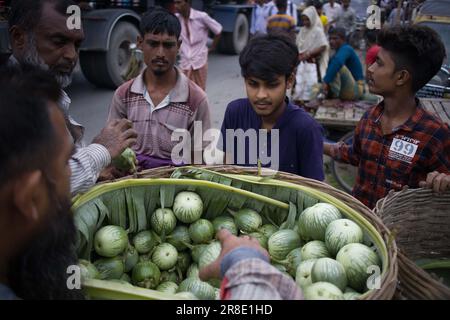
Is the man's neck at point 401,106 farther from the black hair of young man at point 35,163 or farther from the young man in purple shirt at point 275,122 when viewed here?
the black hair of young man at point 35,163

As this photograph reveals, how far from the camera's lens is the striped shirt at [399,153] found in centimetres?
→ 247

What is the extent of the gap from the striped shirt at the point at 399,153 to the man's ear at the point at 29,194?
206cm

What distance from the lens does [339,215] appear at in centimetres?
181

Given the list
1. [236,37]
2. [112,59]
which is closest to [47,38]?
[112,59]

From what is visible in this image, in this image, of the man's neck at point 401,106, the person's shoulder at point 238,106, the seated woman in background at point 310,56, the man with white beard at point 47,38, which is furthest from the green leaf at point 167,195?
the seated woman in background at point 310,56

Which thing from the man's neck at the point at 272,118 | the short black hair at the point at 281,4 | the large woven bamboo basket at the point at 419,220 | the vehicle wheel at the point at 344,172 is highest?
the short black hair at the point at 281,4

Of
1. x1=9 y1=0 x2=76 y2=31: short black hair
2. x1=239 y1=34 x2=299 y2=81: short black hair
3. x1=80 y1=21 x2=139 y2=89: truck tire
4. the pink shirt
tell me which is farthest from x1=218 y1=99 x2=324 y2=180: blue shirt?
x1=80 y1=21 x2=139 y2=89: truck tire

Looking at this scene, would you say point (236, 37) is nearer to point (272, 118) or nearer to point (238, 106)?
point (238, 106)

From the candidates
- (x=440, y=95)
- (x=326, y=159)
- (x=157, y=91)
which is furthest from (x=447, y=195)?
(x=326, y=159)

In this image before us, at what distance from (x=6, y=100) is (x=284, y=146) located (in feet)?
5.60

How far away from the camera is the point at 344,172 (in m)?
5.38

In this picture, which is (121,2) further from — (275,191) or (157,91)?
(275,191)

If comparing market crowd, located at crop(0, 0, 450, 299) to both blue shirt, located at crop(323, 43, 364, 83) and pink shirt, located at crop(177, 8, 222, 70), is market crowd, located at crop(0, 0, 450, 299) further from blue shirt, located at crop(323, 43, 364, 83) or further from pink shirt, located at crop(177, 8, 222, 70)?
pink shirt, located at crop(177, 8, 222, 70)

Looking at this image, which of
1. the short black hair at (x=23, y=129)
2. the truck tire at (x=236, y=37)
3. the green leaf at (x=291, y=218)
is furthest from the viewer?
the truck tire at (x=236, y=37)
